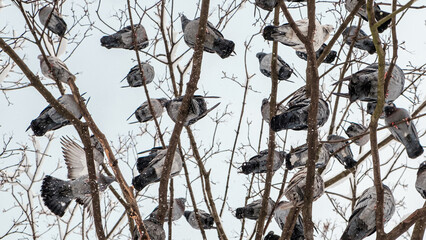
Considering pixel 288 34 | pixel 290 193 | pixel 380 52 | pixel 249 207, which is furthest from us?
pixel 249 207

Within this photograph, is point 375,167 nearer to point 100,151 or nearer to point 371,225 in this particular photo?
point 371,225

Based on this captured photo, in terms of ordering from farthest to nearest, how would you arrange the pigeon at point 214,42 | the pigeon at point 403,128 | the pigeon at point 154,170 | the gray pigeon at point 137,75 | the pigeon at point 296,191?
the gray pigeon at point 137,75 < the pigeon at point 214,42 < the pigeon at point 154,170 < the pigeon at point 403,128 < the pigeon at point 296,191

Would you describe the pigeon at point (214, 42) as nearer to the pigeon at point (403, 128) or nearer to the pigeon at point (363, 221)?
the pigeon at point (403, 128)

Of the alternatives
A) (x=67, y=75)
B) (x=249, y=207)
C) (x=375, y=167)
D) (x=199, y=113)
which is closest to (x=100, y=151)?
(x=67, y=75)

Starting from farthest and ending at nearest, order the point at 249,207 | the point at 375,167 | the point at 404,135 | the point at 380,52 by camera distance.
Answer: the point at 249,207, the point at 404,135, the point at 375,167, the point at 380,52

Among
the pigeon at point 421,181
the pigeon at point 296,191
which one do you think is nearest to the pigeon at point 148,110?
the pigeon at point 296,191

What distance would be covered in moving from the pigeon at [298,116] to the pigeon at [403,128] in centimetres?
25

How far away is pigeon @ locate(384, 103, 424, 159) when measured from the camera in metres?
2.05

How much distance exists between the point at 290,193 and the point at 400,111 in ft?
1.88

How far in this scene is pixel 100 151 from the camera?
255 centimetres

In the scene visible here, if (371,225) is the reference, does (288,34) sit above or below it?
above

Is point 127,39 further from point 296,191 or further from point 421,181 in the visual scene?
point 421,181

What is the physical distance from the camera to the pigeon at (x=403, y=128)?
2047mm

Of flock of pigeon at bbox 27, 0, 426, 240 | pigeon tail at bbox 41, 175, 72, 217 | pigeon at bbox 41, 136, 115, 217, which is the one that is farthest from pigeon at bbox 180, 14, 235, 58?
pigeon tail at bbox 41, 175, 72, 217
